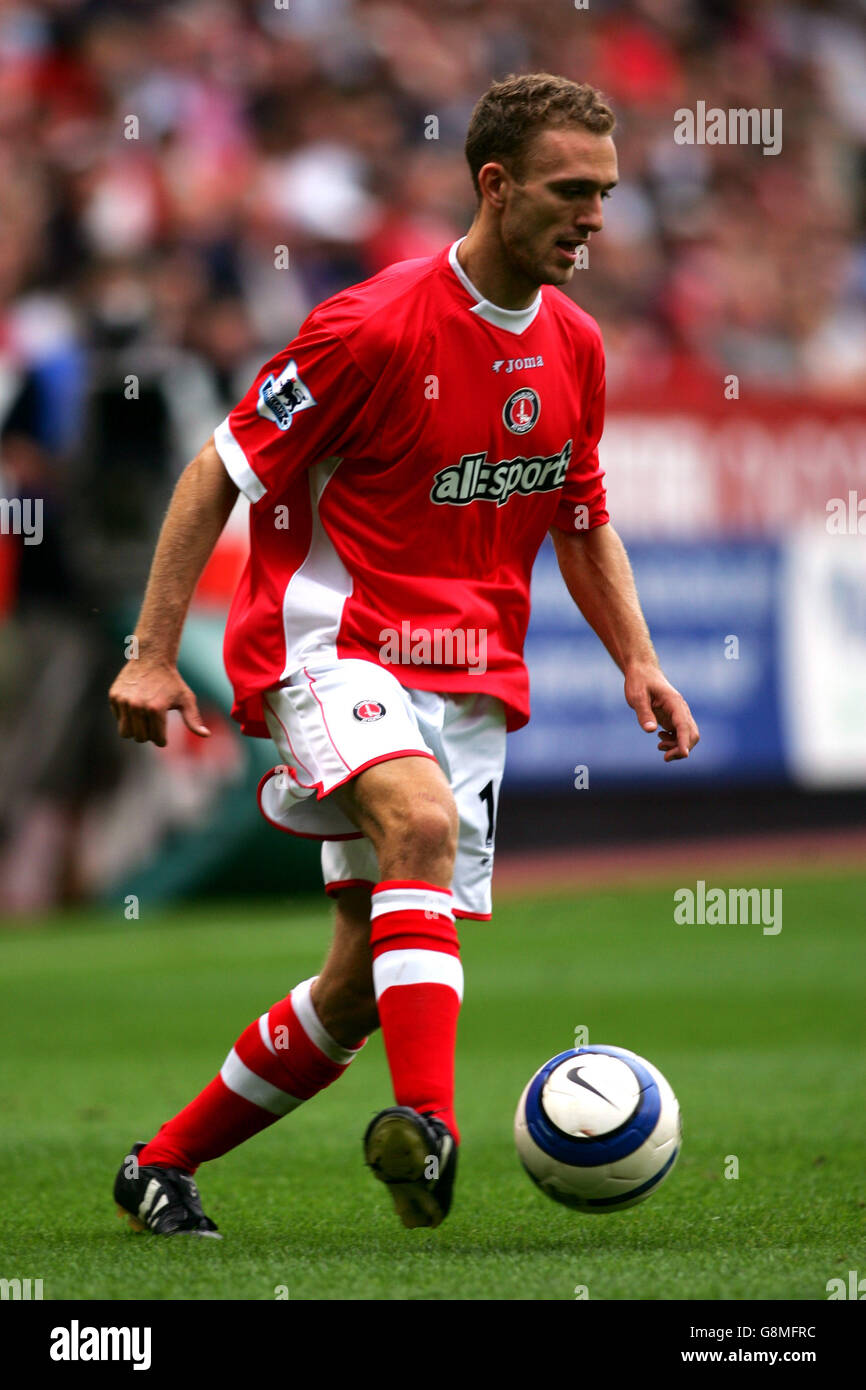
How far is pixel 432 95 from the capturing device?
14.9m

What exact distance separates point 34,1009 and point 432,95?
28.5 feet

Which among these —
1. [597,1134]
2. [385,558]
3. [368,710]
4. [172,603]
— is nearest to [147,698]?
[172,603]

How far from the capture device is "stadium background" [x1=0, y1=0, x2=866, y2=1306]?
8.23 meters

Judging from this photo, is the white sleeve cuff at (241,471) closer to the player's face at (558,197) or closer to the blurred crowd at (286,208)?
the player's face at (558,197)

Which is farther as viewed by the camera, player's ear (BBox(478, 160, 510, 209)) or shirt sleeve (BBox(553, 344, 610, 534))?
shirt sleeve (BBox(553, 344, 610, 534))

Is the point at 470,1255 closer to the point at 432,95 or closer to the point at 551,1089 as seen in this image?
the point at 551,1089

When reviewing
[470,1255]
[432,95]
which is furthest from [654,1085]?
[432,95]

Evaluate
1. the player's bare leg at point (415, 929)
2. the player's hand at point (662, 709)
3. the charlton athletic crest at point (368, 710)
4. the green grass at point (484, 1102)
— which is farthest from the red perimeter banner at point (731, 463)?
the player's bare leg at point (415, 929)

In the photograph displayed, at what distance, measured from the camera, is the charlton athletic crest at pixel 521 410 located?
430cm

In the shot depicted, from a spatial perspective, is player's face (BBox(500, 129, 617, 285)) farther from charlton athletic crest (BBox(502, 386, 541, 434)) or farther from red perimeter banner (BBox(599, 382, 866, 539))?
red perimeter banner (BBox(599, 382, 866, 539))

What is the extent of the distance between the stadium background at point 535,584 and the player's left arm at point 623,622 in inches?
71.9

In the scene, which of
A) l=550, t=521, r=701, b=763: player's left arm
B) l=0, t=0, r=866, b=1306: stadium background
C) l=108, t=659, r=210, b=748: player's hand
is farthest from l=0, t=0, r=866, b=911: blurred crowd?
l=108, t=659, r=210, b=748: player's hand

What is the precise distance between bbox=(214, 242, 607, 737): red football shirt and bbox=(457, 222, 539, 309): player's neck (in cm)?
3
